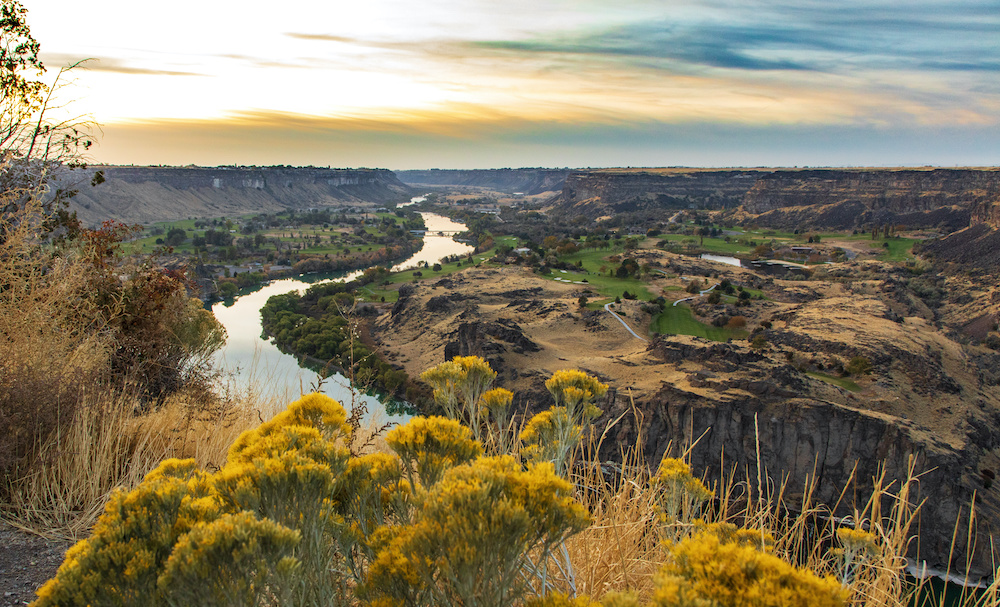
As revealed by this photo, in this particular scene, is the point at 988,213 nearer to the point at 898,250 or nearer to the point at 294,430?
the point at 898,250

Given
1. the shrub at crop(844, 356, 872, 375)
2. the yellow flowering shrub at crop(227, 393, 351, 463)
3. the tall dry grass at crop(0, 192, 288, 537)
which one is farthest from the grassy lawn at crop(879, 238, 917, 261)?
the yellow flowering shrub at crop(227, 393, 351, 463)

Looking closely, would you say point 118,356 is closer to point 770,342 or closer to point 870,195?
point 770,342

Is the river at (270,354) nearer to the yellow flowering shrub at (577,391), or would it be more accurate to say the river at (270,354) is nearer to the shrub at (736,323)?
the yellow flowering shrub at (577,391)

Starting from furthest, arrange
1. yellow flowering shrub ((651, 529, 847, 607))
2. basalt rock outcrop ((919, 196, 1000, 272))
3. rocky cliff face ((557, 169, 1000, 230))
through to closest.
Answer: rocky cliff face ((557, 169, 1000, 230))
basalt rock outcrop ((919, 196, 1000, 272))
yellow flowering shrub ((651, 529, 847, 607))

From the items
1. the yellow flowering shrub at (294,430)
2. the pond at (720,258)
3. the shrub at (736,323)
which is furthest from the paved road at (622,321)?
the pond at (720,258)

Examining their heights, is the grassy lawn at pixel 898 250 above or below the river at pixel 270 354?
above

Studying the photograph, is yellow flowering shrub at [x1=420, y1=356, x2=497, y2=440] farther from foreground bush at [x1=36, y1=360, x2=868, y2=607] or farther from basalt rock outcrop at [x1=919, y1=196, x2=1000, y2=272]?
basalt rock outcrop at [x1=919, y1=196, x2=1000, y2=272]

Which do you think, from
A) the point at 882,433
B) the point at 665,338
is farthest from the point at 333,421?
the point at 665,338
